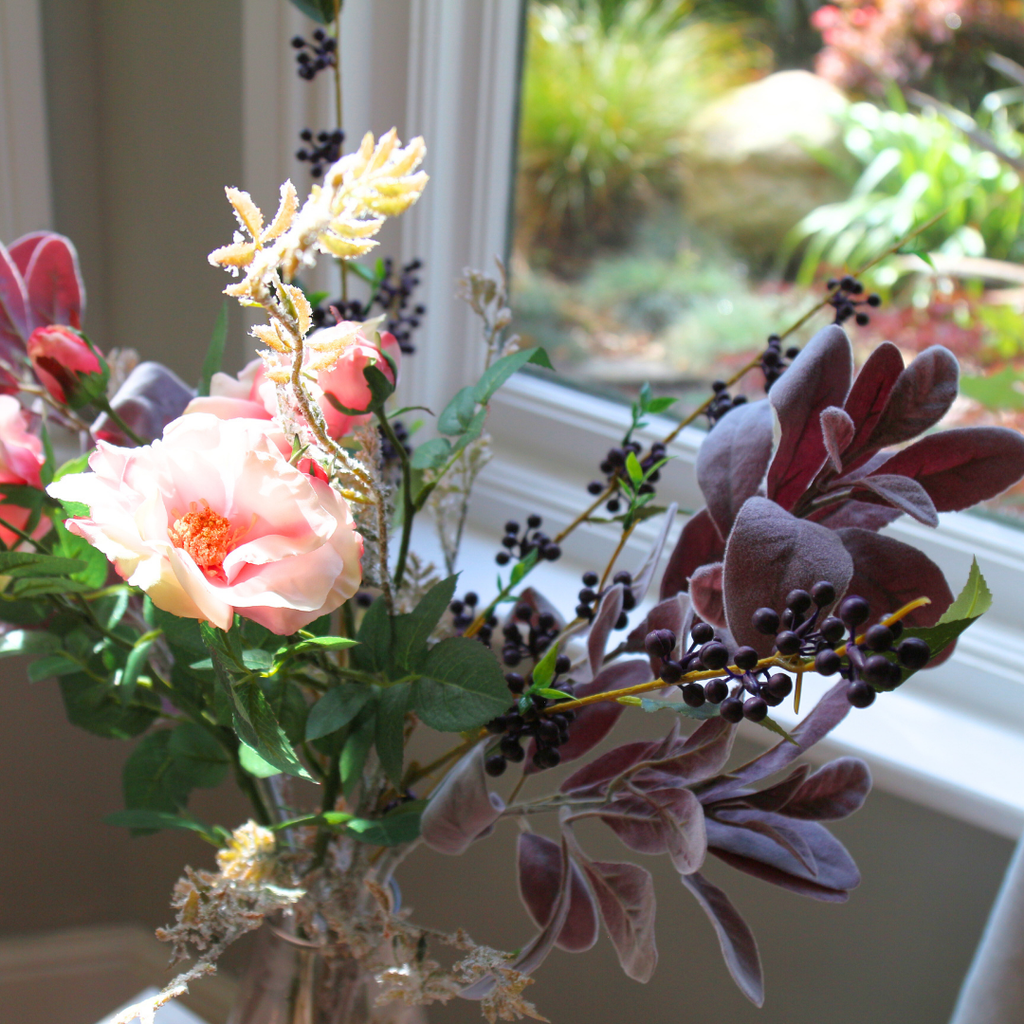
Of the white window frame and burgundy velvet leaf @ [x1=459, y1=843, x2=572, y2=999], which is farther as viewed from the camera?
the white window frame

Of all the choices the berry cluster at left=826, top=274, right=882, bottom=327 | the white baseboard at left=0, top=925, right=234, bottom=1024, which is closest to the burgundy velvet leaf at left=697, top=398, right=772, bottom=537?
the berry cluster at left=826, top=274, right=882, bottom=327

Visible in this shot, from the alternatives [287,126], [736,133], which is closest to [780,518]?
[287,126]

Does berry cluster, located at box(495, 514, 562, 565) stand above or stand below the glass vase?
above

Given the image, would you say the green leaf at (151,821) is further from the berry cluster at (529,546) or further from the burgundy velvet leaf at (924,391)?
the burgundy velvet leaf at (924,391)

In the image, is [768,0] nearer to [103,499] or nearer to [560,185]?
[560,185]

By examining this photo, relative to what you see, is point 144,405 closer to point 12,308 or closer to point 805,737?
point 12,308

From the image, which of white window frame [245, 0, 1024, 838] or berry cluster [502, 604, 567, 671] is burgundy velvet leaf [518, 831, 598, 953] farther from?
white window frame [245, 0, 1024, 838]

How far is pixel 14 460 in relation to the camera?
0.51m

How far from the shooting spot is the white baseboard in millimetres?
1054

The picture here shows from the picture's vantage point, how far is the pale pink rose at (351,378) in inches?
15.7

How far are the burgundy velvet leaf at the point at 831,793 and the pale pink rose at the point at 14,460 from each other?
1.32ft

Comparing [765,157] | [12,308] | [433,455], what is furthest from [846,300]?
[765,157]

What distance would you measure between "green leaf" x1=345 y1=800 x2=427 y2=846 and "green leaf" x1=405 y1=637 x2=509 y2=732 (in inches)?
3.4

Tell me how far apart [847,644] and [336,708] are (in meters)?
0.24
